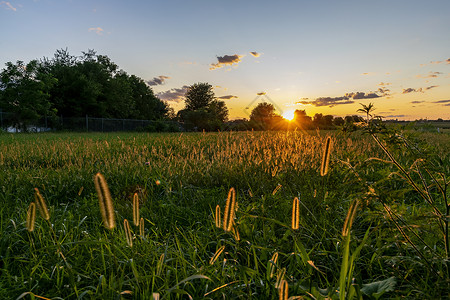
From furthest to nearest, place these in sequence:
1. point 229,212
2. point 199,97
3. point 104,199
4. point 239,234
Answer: point 199,97 < point 239,234 < point 229,212 < point 104,199

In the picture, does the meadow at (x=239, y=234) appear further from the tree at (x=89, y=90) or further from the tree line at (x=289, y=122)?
the tree at (x=89, y=90)

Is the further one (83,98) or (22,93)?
(83,98)

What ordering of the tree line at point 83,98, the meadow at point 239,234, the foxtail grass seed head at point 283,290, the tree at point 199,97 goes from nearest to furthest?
1. the foxtail grass seed head at point 283,290
2. the meadow at point 239,234
3. the tree line at point 83,98
4. the tree at point 199,97

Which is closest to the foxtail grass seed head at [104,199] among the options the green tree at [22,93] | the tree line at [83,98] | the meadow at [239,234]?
the meadow at [239,234]

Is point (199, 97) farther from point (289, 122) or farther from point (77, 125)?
point (289, 122)

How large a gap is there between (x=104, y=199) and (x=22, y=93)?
39.8m

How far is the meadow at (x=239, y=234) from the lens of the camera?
1.49 meters

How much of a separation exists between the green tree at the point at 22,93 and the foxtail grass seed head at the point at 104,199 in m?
37.8

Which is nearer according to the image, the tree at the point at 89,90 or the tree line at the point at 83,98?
the tree line at the point at 83,98

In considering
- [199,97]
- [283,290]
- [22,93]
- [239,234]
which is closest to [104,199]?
[283,290]

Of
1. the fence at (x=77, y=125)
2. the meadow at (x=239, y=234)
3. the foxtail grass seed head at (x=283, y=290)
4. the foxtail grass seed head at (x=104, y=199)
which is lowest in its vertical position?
the meadow at (x=239, y=234)

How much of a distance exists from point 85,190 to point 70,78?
4405 cm

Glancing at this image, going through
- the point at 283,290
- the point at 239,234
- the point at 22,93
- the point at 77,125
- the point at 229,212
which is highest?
the point at 22,93

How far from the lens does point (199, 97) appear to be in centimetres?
9338
